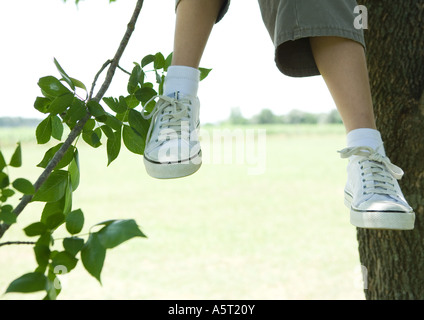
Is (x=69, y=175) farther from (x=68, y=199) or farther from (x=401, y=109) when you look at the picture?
(x=401, y=109)

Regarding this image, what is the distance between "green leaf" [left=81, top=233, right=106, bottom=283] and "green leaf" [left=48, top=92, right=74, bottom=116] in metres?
0.21

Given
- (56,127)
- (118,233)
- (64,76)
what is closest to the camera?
(118,233)

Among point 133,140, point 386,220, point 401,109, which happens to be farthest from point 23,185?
point 401,109

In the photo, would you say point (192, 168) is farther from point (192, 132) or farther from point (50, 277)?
point (50, 277)

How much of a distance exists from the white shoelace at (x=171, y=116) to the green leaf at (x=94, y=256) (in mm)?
325

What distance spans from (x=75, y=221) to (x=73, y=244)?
0.09 ft

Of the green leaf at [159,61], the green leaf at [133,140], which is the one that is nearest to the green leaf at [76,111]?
the green leaf at [133,140]

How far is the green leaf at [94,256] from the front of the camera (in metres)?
0.45

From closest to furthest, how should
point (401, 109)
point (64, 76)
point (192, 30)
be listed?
1. point (64, 76)
2. point (192, 30)
3. point (401, 109)

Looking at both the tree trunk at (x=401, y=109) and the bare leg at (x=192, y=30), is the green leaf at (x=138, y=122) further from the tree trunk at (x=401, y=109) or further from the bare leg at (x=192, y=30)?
the tree trunk at (x=401, y=109)

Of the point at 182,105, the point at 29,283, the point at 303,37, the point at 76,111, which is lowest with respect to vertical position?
the point at 29,283

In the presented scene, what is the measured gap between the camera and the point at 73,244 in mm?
476

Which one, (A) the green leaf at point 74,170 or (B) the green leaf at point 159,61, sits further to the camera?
(B) the green leaf at point 159,61

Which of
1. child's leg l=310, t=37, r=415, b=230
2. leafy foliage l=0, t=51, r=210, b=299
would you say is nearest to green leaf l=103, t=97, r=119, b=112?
leafy foliage l=0, t=51, r=210, b=299
